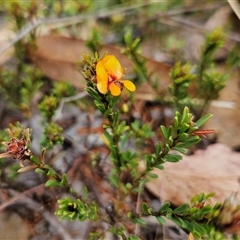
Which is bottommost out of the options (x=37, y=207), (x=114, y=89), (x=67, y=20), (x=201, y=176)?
(x=37, y=207)

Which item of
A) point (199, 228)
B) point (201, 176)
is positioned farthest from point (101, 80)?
point (201, 176)

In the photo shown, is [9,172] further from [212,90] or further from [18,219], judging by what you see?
[212,90]

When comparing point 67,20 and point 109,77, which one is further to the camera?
point 67,20

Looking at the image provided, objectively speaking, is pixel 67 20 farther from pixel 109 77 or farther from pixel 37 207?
pixel 109 77

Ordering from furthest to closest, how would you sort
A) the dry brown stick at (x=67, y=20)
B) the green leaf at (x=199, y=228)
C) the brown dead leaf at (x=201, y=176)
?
the dry brown stick at (x=67, y=20) < the brown dead leaf at (x=201, y=176) < the green leaf at (x=199, y=228)

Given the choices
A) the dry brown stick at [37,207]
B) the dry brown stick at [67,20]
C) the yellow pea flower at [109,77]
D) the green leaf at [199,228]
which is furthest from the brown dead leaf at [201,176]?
the dry brown stick at [67,20]

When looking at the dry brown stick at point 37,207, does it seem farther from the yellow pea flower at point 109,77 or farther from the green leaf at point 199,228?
the yellow pea flower at point 109,77
